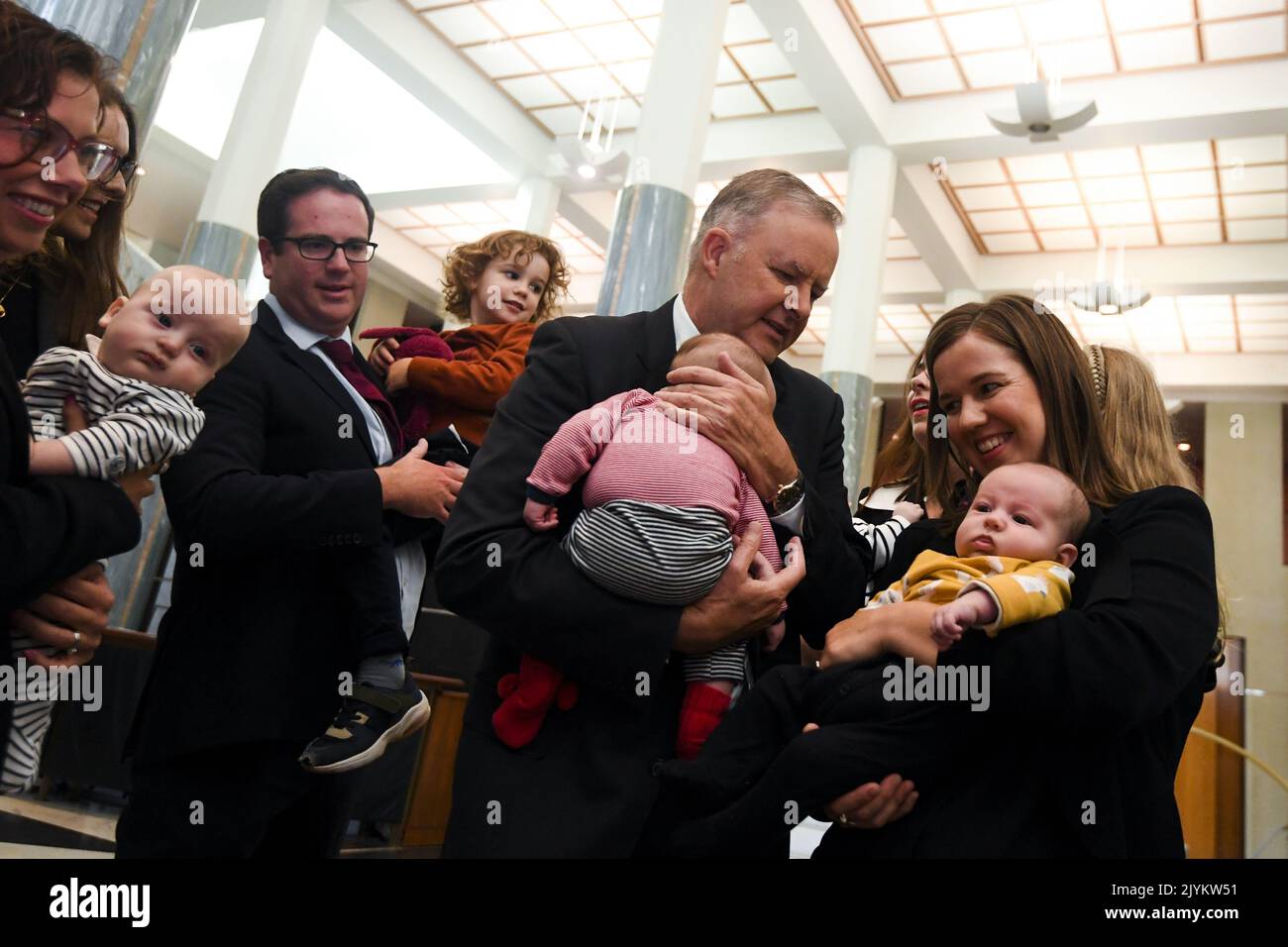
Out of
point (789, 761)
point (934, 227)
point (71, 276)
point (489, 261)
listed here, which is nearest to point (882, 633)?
point (789, 761)

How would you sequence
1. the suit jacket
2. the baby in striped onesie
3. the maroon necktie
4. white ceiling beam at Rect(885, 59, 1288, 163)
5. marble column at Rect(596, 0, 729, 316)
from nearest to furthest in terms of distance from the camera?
the suit jacket
the baby in striped onesie
the maroon necktie
marble column at Rect(596, 0, 729, 316)
white ceiling beam at Rect(885, 59, 1288, 163)

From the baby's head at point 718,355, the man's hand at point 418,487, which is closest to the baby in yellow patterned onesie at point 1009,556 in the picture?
the baby's head at point 718,355

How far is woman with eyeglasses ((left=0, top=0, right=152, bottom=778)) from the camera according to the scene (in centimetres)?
145

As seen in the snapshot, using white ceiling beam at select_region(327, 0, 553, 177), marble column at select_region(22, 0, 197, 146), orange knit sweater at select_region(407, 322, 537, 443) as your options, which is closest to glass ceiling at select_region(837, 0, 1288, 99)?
white ceiling beam at select_region(327, 0, 553, 177)

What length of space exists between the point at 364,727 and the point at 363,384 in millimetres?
871

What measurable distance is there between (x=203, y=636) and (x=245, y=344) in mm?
660

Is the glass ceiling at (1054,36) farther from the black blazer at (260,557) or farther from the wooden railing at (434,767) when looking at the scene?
the black blazer at (260,557)

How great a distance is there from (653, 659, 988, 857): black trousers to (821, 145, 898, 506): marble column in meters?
8.98

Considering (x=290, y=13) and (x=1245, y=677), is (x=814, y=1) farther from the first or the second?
(x=1245, y=677)

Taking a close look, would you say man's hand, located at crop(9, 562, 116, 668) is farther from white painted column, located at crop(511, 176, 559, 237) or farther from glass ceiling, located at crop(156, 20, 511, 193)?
white painted column, located at crop(511, 176, 559, 237)

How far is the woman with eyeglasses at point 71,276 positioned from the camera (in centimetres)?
197

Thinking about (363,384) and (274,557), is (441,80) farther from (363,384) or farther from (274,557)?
(274,557)

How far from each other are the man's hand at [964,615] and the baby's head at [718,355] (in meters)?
0.51
